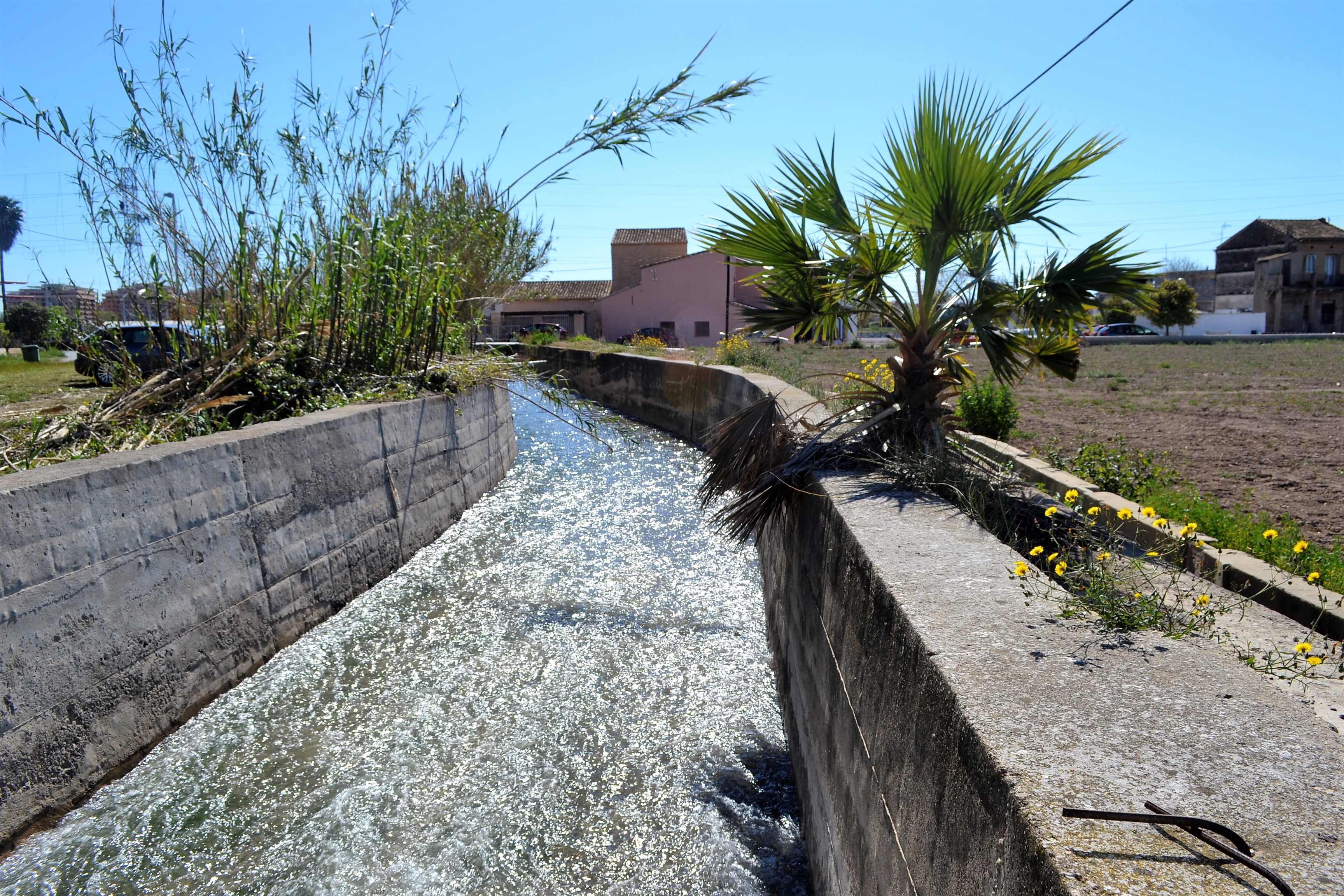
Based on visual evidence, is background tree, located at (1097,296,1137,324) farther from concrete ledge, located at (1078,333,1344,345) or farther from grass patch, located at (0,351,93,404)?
concrete ledge, located at (1078,333,1344,345)

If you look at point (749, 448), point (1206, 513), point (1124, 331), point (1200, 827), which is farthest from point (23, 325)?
point (1124, 331)

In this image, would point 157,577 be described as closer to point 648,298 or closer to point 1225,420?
point 1225,420

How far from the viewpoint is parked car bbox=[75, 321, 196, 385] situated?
6641 mm

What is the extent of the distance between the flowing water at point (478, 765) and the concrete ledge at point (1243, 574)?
2365 mm

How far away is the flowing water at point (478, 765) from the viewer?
3.84 metres

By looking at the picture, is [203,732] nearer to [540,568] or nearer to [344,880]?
[344,880]

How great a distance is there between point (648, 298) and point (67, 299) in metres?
40.5

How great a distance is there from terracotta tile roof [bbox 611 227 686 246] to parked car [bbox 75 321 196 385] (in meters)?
47.0

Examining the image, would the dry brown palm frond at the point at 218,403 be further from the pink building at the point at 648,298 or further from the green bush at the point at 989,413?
the pink building at the point at 648,298

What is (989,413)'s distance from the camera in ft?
32.6

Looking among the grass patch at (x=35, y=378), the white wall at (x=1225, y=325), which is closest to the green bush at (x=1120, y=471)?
the grass patch at (x=35, y=378)

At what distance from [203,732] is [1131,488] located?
6361mm

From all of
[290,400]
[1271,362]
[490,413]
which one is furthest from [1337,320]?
[290,400]

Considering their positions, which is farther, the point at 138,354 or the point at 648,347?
the point at 648,347
